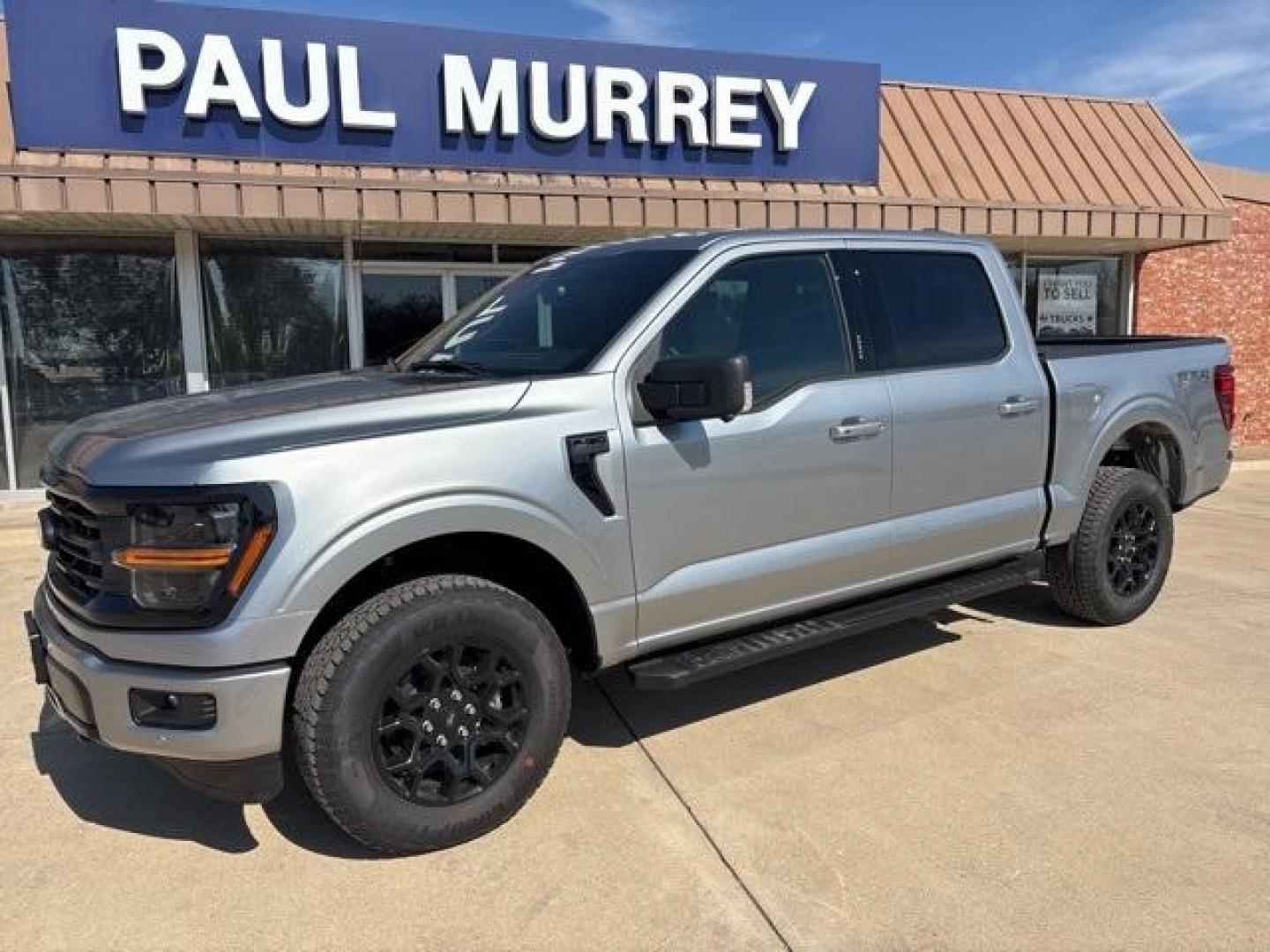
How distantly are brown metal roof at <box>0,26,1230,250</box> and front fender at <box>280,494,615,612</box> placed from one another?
6366mm

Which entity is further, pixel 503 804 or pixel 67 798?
pixel 67 798

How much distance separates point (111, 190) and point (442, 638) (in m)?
6.96

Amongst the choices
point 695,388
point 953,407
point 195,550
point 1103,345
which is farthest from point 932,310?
point 195,550

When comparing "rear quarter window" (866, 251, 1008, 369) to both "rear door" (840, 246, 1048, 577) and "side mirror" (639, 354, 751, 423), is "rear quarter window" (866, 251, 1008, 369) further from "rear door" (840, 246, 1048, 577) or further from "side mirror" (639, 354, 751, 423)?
"side mirror" (639, 354, 751, 423)

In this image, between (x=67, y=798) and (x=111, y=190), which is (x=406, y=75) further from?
(x=67, y=798)

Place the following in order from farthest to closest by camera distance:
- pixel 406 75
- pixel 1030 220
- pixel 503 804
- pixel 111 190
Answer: pixel 1030 220 < pixel 406 75 < pixel 111 190 < pixel 503 804

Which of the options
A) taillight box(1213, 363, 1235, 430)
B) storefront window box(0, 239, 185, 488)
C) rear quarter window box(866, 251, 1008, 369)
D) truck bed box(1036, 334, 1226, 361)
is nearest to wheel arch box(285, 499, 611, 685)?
rear quarter window box(866, 251, 1008, 369)

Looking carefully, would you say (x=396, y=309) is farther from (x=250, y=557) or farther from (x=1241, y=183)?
(x=1241, y=183)

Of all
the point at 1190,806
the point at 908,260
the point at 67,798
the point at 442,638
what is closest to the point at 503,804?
the point at 442,638

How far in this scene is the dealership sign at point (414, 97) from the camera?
8.27 meters

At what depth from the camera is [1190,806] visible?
3234 mm

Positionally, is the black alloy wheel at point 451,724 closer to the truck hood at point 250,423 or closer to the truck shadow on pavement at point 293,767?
the truck shadow on pavement at point 293,767

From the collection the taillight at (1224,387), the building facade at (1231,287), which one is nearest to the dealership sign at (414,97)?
the building facade at (1231,287)

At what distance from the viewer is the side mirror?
3.10 m
